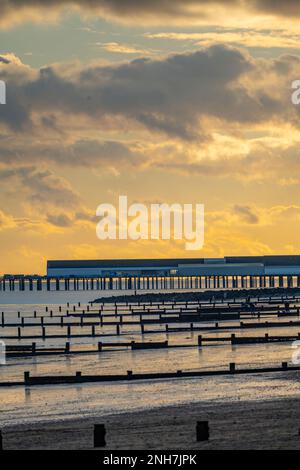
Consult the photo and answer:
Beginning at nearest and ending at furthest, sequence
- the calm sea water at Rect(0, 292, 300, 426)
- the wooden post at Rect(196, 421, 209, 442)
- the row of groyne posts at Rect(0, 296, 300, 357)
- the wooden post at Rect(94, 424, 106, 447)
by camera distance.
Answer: the wooden post at Rect(94, 424, 106, 447), the wooden post at Rect(196, 421, 209, 442), the calm sea water at Rect(0, 292, 300, 426), the row of groyne posts at Rect(0, 296, 300, 357)

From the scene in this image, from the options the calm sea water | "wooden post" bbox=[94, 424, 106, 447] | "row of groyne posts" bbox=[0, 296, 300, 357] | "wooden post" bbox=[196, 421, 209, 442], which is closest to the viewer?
"wooden post" bbox=[94, 424, 106, 447]

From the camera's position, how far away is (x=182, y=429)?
33.8m

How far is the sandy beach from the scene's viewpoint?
30219 millimetres

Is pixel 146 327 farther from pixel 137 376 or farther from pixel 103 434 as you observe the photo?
pixel 103 434

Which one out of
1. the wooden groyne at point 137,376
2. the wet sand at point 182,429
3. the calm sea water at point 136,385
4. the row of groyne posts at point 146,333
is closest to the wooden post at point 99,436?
the wet sand at point 182,429

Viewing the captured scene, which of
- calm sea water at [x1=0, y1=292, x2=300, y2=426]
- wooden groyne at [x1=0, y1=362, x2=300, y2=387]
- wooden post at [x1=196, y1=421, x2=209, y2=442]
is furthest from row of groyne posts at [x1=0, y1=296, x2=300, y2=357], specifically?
wooden post at [x1=196, y1=421, x2=209, y2=442]

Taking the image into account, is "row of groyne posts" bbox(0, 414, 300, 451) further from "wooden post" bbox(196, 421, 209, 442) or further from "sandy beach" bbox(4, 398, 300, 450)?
"sandy beach" bbox(4, 398, 300, 450)

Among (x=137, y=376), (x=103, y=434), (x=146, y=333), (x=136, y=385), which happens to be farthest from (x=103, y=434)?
(x=146, y=333)

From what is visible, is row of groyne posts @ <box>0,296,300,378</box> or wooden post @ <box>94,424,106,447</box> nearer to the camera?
wooden post @ <box>94,424,106,447</box>

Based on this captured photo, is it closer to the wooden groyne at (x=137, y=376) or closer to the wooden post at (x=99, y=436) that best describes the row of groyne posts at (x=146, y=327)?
the wooden groyne at (x=137, y=376)

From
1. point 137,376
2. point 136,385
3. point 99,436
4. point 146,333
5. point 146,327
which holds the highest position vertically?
point 146,327
